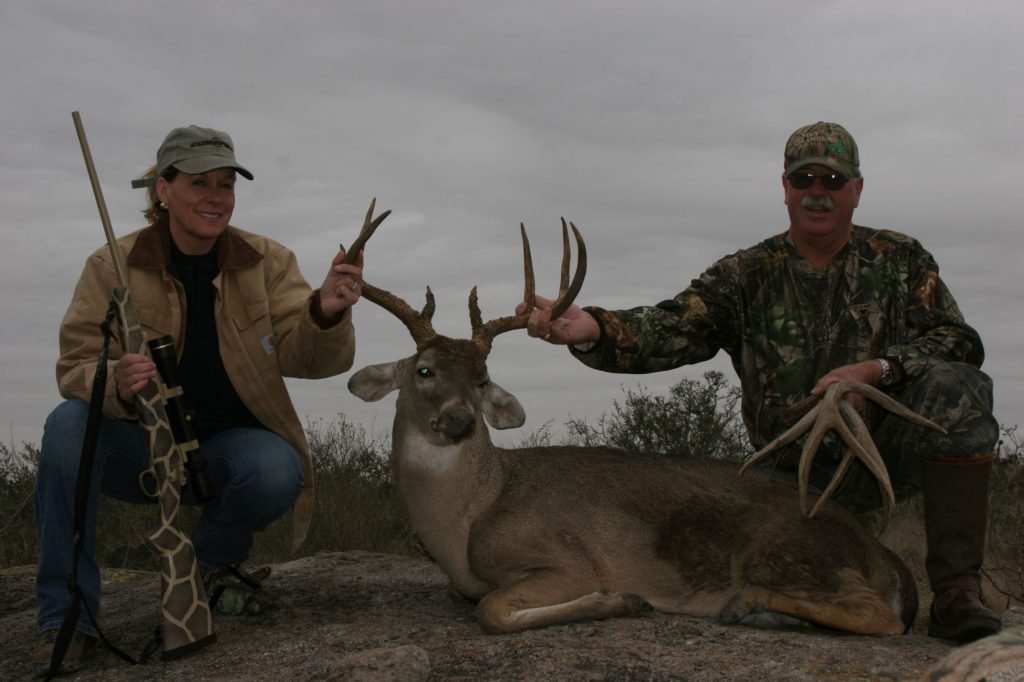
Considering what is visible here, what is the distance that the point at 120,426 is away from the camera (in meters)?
6.58

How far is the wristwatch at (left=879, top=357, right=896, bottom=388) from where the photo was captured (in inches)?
249

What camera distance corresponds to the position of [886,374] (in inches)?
249

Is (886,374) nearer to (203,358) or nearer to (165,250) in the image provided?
(203,358)

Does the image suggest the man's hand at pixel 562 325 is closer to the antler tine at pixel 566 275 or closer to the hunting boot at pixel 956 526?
the antler tine at pixel 566 275

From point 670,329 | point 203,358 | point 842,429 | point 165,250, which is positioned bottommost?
point 842,429

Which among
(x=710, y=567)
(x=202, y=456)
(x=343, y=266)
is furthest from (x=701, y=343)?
(x=202, y=456)

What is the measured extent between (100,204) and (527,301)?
2.44m

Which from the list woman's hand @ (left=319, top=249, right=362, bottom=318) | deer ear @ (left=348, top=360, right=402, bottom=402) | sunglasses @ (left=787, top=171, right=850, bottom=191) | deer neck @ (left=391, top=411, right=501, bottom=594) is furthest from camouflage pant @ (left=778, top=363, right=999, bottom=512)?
woman's hand @ (left=319, top=249, right=362, bottom=318)

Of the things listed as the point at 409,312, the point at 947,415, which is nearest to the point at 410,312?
the point at 409,312

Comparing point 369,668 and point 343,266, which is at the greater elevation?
point 343,266

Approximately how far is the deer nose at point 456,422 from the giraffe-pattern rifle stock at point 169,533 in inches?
54.1

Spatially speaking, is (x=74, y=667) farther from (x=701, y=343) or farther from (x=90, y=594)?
(x=701, y=343)

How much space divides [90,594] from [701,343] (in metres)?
3.91

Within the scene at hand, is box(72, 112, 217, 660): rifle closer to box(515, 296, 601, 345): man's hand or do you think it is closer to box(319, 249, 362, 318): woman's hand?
box(319, 249, 362, 318): woman's hand
